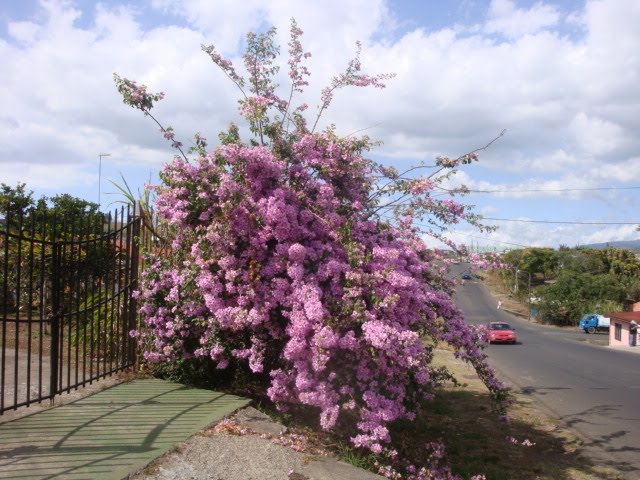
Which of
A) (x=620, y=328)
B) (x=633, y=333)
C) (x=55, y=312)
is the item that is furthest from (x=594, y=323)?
(x=55, y=312)

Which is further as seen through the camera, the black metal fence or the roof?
the roof

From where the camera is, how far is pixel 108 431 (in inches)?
210

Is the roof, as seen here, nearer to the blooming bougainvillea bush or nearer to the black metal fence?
the blooming bougainvillea bush

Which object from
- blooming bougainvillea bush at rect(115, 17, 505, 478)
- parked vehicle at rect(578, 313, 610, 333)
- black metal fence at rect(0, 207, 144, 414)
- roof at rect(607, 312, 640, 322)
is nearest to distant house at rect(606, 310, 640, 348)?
roof at rect(607, 312, 640, 322)

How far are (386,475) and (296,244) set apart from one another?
2.46 metres

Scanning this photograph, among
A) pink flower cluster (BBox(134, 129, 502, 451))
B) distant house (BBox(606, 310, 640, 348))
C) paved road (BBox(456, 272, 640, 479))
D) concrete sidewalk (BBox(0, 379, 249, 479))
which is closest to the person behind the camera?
concrete sidewalk (BBox(0, 379, 249, 479))

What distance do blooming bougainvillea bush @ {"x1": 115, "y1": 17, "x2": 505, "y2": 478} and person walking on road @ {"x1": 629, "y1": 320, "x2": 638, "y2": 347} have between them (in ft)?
129

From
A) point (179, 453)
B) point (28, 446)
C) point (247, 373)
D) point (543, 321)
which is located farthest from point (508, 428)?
point (543, 321)

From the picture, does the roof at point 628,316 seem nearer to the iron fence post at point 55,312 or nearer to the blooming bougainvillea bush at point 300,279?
the blooming bougainvillea bush at point 300,279

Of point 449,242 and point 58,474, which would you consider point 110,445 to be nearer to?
point 58,474

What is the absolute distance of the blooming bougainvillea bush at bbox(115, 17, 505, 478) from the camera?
239 inches

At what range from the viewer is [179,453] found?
4984mm

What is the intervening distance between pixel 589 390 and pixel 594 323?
42.4 meters

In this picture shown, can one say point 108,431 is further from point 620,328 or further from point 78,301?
point 620,328
